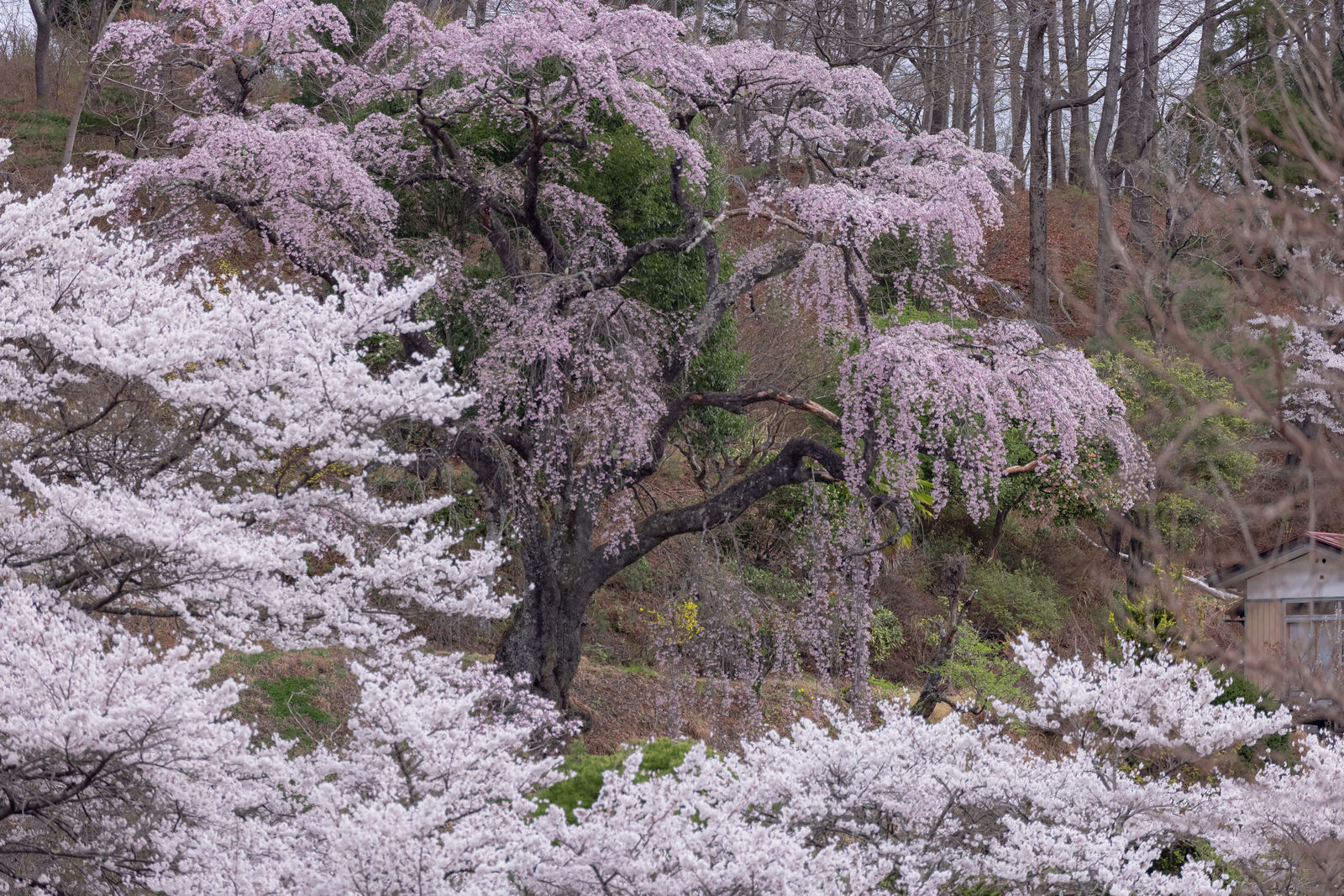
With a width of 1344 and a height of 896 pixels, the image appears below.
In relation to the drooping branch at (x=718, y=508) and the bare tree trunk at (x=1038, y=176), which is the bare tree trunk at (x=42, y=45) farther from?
the bare tree trunk at (x=1038, y=176)

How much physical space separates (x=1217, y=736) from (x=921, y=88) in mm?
17100

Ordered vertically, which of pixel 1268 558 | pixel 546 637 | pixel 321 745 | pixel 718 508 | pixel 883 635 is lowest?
pixel 883 635

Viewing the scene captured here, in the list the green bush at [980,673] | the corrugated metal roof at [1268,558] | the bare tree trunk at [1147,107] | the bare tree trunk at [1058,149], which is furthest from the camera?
the bare tree trunk at [1058,149]

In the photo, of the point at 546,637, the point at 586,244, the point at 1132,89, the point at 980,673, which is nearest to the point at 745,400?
the point at 586,244

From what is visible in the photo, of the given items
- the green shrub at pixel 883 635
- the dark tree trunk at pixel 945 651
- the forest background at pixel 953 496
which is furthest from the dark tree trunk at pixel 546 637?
the green shrub at pixel 883 635

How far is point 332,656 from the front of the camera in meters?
9.26

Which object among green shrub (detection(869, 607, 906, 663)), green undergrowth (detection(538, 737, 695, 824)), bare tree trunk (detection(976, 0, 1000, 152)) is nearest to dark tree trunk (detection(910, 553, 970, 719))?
green shrub (detection(869, 607, 906, 663))

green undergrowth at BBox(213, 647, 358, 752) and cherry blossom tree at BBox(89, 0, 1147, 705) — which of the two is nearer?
cherry blossom tree at BBox(89, 0, 1147, 705)

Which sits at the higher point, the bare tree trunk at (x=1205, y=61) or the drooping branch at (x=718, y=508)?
the bare tree trunk at (x=1205, y=61)

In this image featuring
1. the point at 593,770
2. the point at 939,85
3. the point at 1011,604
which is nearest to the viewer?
the point at 593,770

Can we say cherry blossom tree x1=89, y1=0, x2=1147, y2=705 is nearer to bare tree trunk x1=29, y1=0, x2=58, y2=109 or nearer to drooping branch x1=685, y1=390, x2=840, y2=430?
drooping branch x1=685, y1=390, x2=840, y2=430

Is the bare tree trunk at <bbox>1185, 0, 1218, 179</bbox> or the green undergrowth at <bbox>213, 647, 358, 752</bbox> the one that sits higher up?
the bare tree trunk at <bbox>1185, 0, 1218, 179</bbox>

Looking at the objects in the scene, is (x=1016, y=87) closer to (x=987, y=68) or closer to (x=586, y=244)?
(x=987, y=68)

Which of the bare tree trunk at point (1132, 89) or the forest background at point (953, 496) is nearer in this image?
the forest background at point (953, 496)
